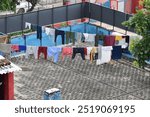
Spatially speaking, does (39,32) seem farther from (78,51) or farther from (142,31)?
(142,31)

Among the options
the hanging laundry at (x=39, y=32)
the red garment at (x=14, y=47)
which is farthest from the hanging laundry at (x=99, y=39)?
the red garment at (x=14, y=47)

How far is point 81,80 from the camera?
917 inches

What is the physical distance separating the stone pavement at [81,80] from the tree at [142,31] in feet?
8.25

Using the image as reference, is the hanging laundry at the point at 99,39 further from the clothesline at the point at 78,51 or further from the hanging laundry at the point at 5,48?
the hanging laundry at the point at 5,48

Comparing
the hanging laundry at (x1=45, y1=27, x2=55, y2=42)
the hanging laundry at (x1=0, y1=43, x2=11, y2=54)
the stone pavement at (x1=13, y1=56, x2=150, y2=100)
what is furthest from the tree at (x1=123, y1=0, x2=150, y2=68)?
the hanging laundry at (x1=45, y1=27, x2=55, y2=42)

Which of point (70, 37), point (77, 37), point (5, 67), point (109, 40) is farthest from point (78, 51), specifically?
point (5, 67)

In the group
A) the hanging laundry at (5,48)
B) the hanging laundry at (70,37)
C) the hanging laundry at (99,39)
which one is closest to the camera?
the hanging laundry at (5,48)

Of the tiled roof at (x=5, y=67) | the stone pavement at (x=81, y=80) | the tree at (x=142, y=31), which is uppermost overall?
the tree at (x=142, y=31)

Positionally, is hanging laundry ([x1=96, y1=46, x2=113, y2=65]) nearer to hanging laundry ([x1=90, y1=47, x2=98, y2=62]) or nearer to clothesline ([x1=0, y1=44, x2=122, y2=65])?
clothesline ([x1=0, y1=44, x2=122, y2=65])

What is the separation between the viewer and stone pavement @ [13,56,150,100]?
21438 mm

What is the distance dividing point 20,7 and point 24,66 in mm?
10656

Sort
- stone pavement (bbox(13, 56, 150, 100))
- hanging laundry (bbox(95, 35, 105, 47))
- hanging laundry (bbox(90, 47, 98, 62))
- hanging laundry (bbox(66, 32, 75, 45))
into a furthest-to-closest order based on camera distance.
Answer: hanging laundry (bbox(66, 32, 75, 45)), hanging laundry (bbox(95, 35, 105, 47)), hanging laundry (bbox(90, 47, 98, 62)), stone pavement (bbox(13, 56, 150, 100))

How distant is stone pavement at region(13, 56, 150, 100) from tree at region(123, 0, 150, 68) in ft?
8.25

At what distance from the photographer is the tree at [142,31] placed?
63.1 feet
